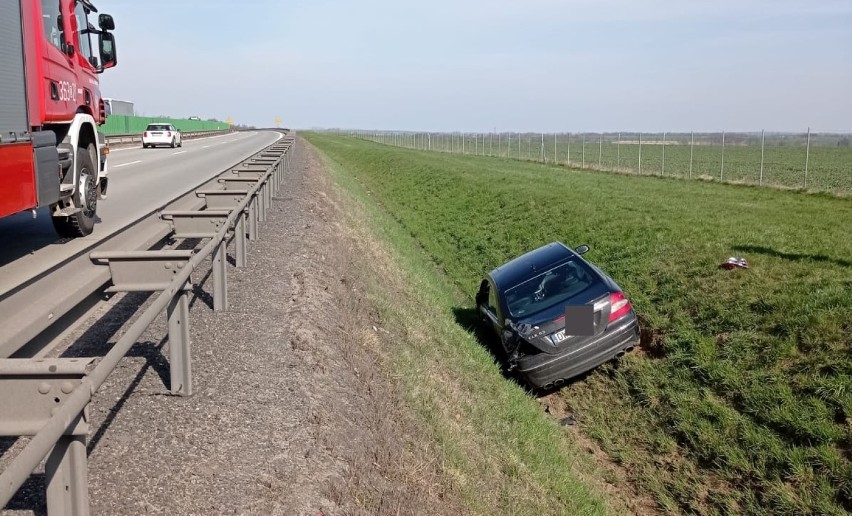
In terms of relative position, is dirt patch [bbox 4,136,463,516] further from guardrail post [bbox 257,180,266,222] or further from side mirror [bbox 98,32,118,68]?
side mirror [bbox 98,32,118,68]

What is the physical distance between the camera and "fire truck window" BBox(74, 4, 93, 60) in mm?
10070

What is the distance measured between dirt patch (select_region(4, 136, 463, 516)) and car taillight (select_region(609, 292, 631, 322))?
3.21m

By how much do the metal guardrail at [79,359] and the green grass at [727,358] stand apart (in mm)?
4667

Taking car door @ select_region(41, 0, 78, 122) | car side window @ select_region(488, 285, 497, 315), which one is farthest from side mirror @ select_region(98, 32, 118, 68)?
car side window @ select_region(488, 285, 497, 315)

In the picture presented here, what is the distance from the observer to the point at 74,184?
363 inches

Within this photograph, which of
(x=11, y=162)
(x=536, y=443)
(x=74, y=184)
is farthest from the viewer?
(x=74, y=184)

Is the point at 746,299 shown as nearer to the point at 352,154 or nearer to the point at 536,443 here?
the point at 536,443

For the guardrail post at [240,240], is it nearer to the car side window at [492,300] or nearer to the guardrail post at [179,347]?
the guardrail post at [179,347]

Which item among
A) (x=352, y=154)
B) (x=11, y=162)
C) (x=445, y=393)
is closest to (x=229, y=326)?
(x=445, y=393)

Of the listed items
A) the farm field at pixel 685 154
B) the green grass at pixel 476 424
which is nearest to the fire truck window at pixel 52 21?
the green grass at pixel 476 424

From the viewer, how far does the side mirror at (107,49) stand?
10.9m

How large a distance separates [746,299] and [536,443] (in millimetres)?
3896

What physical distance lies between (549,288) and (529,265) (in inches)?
31.6

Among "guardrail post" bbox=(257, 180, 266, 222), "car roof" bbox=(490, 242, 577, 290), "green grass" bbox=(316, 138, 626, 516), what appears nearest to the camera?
"green grass" bbox=(316, 138, 626, 516)
